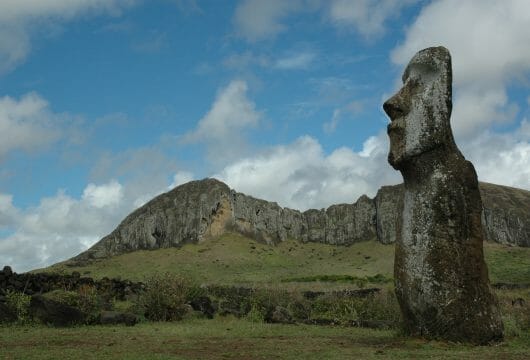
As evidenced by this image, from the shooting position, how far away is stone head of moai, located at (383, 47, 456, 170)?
1188cm

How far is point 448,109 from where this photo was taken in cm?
1214

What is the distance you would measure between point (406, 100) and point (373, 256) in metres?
67.6

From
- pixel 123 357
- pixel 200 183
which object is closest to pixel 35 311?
pixel 123 357

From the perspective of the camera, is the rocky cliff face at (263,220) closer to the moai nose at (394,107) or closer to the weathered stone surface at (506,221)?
the weathered stone surface at (506,221)

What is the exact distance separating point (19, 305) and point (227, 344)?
9102mm

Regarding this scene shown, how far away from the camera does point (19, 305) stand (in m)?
18.3

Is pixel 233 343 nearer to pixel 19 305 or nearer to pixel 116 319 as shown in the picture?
pixel 116 319

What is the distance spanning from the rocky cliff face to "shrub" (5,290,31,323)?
210ft

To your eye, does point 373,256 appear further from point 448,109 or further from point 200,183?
point 448,109

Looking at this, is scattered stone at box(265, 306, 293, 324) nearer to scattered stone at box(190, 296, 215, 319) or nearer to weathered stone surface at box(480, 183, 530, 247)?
scattered stone at box(190, 296, 215, 319)

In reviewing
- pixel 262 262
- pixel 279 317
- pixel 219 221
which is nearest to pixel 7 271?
pixel 279 317

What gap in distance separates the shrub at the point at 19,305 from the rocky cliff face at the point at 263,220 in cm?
6388

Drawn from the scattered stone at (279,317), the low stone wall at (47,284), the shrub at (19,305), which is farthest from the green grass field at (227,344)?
the low stone wall at (47,284)

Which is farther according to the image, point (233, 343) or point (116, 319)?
point (116, 319)
